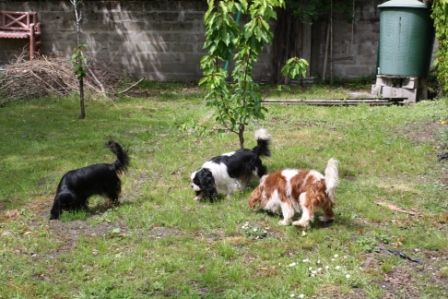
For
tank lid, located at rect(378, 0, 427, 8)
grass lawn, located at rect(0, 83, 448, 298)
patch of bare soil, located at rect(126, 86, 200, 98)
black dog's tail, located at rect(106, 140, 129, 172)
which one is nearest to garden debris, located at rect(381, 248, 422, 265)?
grass lawn, located at rect(0, 83, 448, 298)

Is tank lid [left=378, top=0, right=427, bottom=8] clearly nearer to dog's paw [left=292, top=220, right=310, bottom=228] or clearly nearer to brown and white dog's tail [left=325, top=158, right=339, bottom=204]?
brown and white dog's tail [left=325, top=158, right=339, bottom=204]

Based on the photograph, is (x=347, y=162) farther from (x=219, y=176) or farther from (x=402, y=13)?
(x=402, y=13)

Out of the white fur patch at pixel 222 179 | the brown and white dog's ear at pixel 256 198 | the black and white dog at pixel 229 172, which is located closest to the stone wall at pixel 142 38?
the black and white dog at pixel 229 172

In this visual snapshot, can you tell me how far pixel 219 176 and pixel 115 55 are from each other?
1102 cm

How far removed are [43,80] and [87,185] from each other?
891 centimetres

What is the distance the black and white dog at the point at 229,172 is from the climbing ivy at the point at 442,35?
599cm

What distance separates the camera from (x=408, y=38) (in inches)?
524

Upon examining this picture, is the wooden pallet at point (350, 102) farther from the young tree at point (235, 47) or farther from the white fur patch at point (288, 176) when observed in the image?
the white fur patch at point (288, 176)

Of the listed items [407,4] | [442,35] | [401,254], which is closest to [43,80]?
[407,4]

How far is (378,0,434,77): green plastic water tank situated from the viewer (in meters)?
13.2

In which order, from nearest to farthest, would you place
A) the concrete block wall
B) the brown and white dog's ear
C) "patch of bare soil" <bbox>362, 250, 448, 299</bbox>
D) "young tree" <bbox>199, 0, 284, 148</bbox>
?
1. "patch of bare soil" <bbox>362, 250, 448, 299</bbox>
2. the brown and white dog's ear
3. "young tree" <bbox>199, 0, 284, 148</bbox>
4. the concrete block wall

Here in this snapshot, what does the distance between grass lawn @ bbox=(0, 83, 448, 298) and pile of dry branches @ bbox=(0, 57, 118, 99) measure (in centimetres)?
370

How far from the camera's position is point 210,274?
5184 mm

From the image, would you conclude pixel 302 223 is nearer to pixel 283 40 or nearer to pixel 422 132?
pixel 422 132
